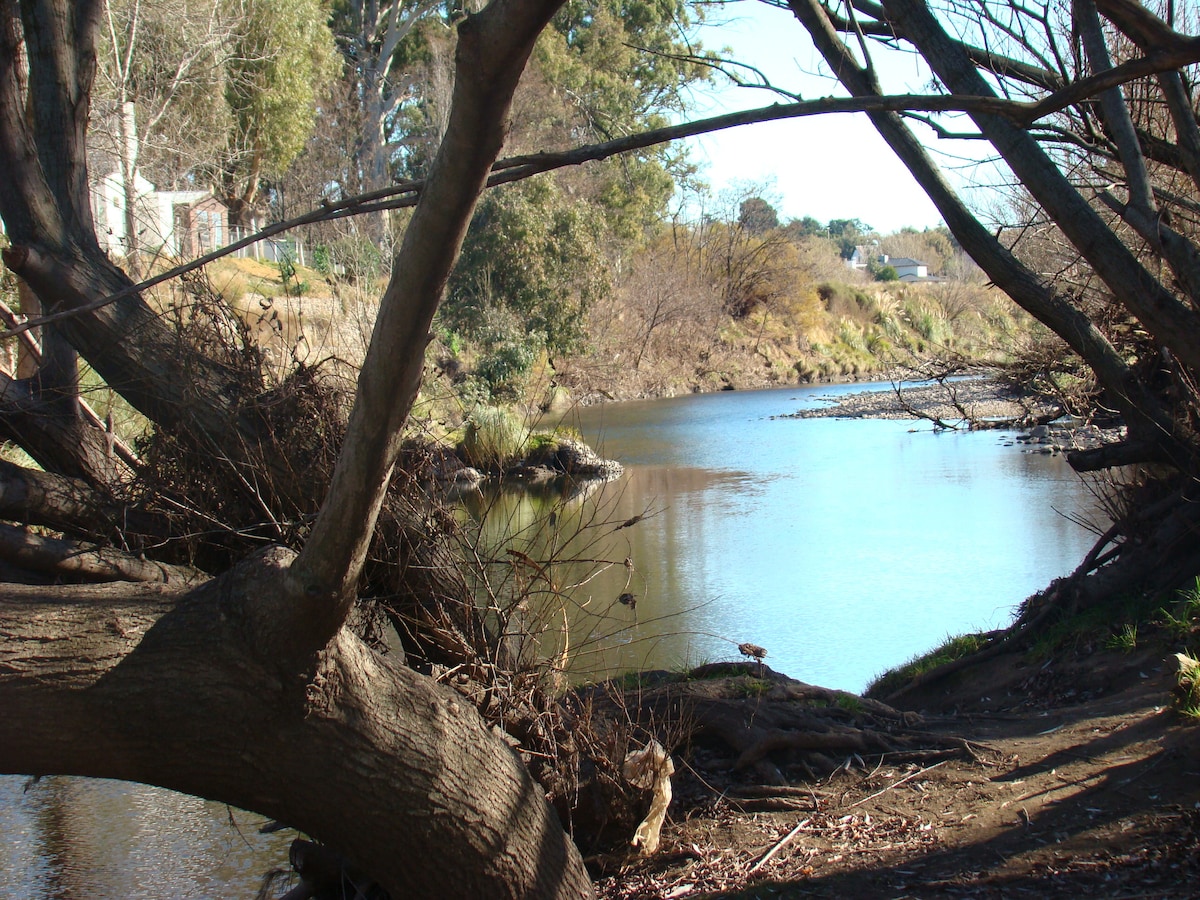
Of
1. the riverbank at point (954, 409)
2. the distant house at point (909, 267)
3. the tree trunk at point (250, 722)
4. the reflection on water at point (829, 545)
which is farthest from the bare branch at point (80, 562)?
the distant house at point (909, 267)

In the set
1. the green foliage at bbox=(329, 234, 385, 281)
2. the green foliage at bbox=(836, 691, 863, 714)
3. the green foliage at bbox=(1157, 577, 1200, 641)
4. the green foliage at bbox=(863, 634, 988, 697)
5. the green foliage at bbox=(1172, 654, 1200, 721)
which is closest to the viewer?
the green foliage at bbox=(1172, 654, 1200, 721)

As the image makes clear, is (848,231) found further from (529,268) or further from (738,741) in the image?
(738,741)

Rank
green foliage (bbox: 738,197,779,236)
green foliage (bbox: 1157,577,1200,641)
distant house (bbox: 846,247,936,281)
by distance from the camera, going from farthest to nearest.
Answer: distant house (bbox: 846,247,936,281)
green foliage (bbox: 738,197,779,236)
green foliage (bbox: 1157,577,1200,641)

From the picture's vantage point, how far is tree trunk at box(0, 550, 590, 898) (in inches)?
96.6

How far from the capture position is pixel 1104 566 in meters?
6.76

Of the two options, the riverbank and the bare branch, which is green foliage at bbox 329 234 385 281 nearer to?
the riverbank

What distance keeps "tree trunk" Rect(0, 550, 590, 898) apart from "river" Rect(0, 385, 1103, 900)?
3.17 ft

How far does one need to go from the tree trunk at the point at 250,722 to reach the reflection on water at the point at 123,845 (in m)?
2.39

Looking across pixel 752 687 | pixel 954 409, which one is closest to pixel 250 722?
pixel 752 687

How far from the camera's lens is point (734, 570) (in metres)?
10.9

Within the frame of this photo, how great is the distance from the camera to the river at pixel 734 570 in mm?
5125

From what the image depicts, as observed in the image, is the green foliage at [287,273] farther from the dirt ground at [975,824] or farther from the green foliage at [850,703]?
the green foliage at [850,703]

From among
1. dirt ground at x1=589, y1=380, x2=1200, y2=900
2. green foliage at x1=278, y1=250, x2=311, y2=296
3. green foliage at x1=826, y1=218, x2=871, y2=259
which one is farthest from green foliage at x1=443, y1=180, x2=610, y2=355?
green foliage at x1=826, y1=218, x2=871, y2=259

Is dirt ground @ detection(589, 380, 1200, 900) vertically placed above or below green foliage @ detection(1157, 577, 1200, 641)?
below
